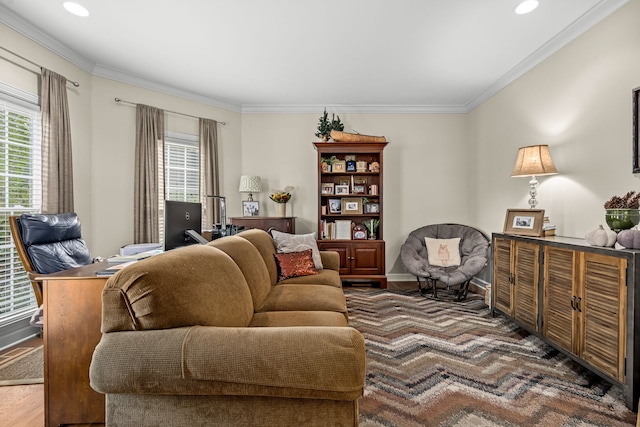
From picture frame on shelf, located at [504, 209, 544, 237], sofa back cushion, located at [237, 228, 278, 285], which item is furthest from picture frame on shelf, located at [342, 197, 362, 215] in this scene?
picture frame on shelf, located at [504, 209, 544, 237]

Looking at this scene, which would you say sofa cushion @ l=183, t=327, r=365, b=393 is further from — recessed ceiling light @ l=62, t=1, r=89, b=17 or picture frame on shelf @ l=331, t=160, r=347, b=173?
picture frame on shelf @ l=331, t=160, r=347, b=173

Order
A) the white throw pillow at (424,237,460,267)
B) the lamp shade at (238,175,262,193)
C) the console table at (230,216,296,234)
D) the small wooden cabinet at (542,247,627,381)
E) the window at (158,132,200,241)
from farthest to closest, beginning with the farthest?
the lamp shade at (238,175,262,193)
the console table at (230,216,296,234)
the white throw pillow at (424,237,460,267)
the window at (158,132,200,241)
the small wooden cabinet at (542,247,627,381)

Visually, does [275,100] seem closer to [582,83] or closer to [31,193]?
[31,193]

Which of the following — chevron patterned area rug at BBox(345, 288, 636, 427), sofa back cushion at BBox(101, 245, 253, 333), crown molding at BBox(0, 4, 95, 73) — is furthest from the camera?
crown molding at BBox(0, 4, 95, 73)

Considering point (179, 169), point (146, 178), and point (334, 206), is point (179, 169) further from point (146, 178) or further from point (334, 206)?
point (334, 206)

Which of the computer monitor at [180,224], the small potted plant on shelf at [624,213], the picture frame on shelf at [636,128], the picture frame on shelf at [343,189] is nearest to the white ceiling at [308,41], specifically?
the picture frame on shelf at [636,128]

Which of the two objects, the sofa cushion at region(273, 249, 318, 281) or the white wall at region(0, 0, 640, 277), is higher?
the white wall at region(0, 0, 640, 277)

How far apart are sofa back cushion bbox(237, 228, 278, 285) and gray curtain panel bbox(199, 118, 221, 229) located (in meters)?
1.79

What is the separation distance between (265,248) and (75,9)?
2.51 meters

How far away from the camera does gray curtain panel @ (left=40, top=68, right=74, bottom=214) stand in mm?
2996

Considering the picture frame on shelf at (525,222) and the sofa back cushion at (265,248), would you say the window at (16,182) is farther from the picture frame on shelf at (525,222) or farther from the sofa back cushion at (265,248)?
the picture frame on shelf at (525,222)

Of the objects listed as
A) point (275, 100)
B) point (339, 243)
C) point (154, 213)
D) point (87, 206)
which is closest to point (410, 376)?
point (339, 243)

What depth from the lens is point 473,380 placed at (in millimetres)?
2162

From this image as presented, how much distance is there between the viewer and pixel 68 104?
10.8ft
